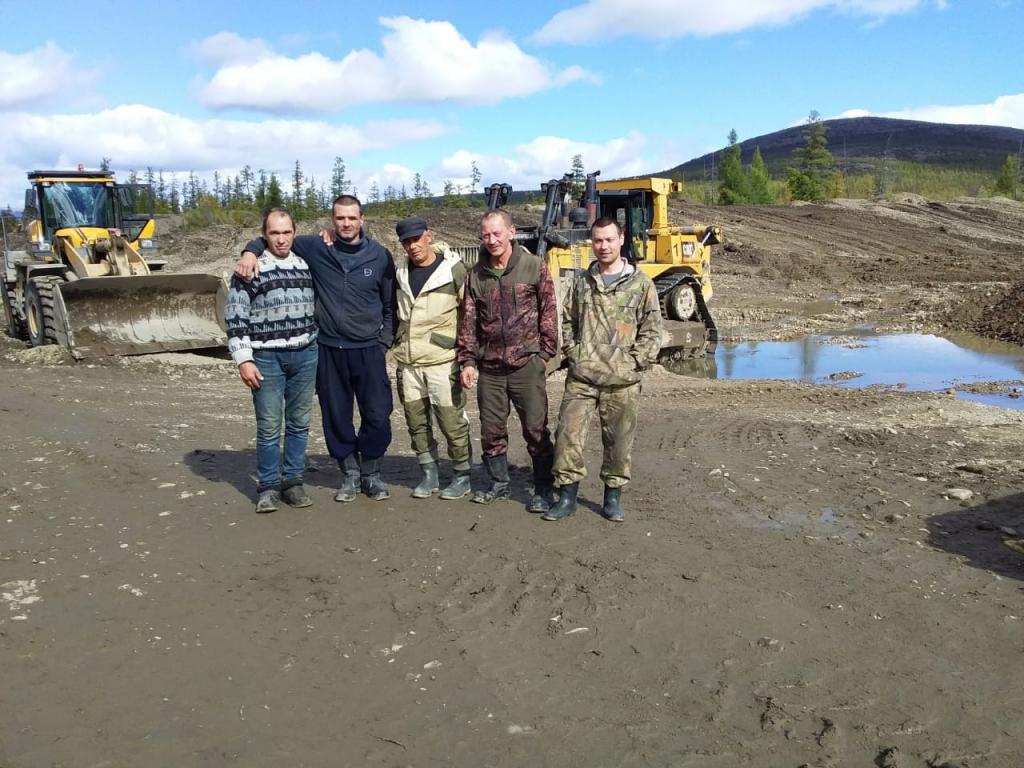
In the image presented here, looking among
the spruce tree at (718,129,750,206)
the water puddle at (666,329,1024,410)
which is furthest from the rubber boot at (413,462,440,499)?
the spruce tree at (718,129,750,206)

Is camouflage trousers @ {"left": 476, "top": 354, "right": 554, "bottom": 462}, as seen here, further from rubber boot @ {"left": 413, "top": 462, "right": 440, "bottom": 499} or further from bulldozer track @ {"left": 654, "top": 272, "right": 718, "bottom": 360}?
bulldozer track @ {"left": 654, "top": 272, "right": 718, "bottom": 360}

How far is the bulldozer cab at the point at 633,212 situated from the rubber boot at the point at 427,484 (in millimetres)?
9383

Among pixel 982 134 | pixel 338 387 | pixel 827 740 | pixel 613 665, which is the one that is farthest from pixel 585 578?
pixel 982 134

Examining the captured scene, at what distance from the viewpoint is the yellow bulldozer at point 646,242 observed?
13.1 meters

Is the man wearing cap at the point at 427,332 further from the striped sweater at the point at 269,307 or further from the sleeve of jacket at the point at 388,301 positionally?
the striped sweater at the point at 269,307

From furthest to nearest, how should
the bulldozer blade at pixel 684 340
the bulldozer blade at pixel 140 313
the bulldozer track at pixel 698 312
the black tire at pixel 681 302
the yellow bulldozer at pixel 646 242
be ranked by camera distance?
the black tire at pixel 681 302 → the bulldozer track at pixel 698 312 → the bulldozer blade at pixel 684 340 → the yellow bulldozer at pixel 646 242 → the bulldozer blade at pixel 140 313

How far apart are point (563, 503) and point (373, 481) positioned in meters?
1.23

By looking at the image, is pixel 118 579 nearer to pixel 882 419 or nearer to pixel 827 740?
pixel 827 740

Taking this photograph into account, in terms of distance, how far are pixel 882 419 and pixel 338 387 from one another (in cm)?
562

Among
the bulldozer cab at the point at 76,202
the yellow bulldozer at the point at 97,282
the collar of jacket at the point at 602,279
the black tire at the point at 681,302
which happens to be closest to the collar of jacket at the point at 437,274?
the collar of jacket at the point at 602,279

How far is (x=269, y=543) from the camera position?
15.3 ft

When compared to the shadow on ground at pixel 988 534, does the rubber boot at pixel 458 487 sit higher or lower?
higher

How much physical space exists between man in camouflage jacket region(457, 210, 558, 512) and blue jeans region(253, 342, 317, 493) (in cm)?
93

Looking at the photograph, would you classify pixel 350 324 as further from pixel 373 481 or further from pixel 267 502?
pixel 267 502
